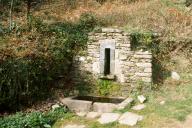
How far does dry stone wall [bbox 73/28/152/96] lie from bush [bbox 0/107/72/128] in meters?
1.88

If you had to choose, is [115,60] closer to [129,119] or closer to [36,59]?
[36,59]

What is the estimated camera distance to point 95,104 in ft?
30.4

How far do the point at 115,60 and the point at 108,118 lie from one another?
2203 mm

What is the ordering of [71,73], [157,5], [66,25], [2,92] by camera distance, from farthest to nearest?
[157,5]
[66,25]
[71,73]
[2,92]

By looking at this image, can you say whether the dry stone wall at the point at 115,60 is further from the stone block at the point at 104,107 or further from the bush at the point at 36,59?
the stone block at the point at 104,107

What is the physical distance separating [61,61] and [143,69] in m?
2.21

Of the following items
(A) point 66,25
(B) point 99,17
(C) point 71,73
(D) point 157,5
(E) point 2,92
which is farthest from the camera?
(D) point 157,5

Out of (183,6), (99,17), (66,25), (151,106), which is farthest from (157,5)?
(151,106)

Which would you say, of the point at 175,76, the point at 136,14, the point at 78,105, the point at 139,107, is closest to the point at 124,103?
the point at 139,107

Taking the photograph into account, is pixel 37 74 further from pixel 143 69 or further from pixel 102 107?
pixel 143 69

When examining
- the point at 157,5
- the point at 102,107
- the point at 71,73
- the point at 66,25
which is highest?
the point at 157,5

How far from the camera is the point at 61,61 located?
1034 centimetres

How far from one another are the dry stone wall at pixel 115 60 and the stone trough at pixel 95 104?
719 mm

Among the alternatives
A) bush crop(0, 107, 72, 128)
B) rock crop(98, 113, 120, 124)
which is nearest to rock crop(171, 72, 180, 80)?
rock crop(98, 113, 120, 124)
